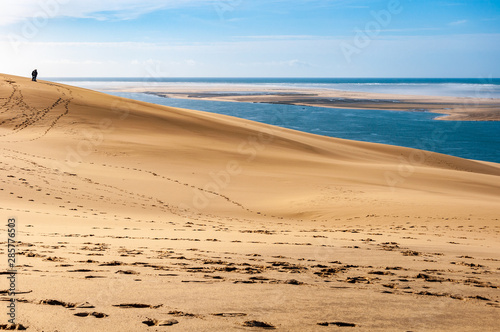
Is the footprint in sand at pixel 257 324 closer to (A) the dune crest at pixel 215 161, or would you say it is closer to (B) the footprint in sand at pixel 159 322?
(B) the footprint in sand at pixel 159 322

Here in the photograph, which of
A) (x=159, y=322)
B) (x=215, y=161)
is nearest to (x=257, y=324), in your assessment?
(x=159, y=322)

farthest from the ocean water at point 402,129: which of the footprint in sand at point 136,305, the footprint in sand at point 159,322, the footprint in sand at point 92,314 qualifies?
the footprint in sand at point 92,314

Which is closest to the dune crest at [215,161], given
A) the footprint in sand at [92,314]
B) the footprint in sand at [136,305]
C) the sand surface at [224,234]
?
the sand surface at [224,234]

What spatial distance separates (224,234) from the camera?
9266mm

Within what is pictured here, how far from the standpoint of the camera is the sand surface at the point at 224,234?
442cm

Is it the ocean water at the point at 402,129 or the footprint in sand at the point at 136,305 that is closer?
the footprint in sand at the point at 136,305

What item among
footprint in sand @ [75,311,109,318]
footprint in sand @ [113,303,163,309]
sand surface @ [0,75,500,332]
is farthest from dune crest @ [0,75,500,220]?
footprint in sand @ [75,311,109,318]

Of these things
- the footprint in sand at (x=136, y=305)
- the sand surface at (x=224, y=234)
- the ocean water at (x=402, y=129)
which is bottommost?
the footprint in sand at (x=136, y=305)

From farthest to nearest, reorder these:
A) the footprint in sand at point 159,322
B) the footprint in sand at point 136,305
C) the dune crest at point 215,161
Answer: the dune crest at point 215,161, the footprint in sand at point 136,305, the footprint in sand at point 159,322

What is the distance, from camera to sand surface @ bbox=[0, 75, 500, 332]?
4422 mm

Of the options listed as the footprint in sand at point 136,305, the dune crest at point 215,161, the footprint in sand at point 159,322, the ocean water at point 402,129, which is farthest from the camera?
the ocean water at point 402,129

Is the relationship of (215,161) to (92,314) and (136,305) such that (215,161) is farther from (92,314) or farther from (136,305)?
(92,314)

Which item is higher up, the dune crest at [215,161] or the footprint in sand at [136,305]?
the dune crest at [215,161]

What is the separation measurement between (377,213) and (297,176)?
5392mm
